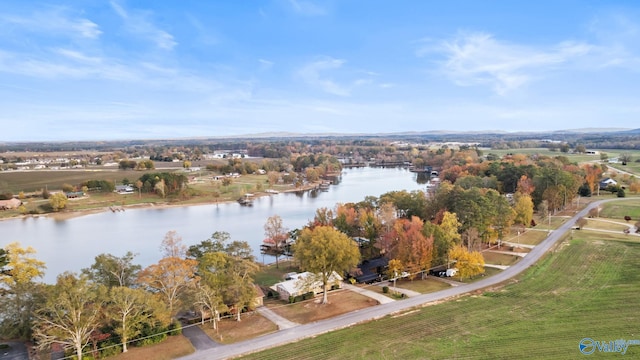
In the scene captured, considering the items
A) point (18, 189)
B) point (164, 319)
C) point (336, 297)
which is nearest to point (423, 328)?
point (336, 297)

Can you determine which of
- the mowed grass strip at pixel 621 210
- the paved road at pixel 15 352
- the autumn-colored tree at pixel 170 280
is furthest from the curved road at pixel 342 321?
the mowed grass strip at pixel 621 210

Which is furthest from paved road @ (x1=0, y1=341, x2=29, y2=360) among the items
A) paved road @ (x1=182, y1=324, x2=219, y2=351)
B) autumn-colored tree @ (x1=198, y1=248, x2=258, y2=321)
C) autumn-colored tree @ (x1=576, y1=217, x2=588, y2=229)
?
autumn-colored tree @ (x1=576, y1=217, x2=588, y2=229)

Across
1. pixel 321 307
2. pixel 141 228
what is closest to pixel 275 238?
pixel 321 307

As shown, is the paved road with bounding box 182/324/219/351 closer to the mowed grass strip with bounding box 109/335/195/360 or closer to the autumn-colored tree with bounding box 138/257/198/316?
the mowed grass strip with bounding box 109/335/195/360

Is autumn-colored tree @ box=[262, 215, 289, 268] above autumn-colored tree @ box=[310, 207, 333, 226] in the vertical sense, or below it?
below

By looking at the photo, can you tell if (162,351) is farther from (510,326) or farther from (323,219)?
(323,219)
